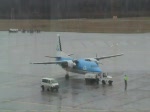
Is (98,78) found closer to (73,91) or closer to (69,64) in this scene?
(69,64)

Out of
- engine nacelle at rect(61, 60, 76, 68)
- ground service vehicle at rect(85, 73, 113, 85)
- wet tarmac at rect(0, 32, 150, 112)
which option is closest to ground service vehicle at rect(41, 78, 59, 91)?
wet tarmac at rect(0, 32, 150, 112)

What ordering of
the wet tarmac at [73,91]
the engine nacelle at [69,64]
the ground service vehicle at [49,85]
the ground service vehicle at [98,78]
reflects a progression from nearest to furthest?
the wet tarmac at [73,91]
the ground service vehicle at [49,85]
the ground service vehicle at [98,78]
the engine nacelle at [69,64]

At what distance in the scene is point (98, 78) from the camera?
93.4 ft

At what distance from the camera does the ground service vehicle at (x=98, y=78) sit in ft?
92.0

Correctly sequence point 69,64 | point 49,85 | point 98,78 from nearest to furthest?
point 49,85 < point 98,78 < point 69,64

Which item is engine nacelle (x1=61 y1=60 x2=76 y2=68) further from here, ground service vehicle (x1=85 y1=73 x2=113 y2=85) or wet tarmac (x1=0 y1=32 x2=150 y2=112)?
ground service vehicle (x1=85 y1=73 x2=113 y2=85)

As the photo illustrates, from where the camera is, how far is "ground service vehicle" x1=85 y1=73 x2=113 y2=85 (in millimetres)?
28031

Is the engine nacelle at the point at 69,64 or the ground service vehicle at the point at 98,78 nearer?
the ground service vehicle at the point at 98,78

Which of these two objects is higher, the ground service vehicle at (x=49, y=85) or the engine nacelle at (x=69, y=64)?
the engine nacelle at (x=69, y=64)

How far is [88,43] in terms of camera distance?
65.1m

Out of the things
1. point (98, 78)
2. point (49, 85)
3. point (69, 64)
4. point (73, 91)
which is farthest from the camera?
point (69, 64)

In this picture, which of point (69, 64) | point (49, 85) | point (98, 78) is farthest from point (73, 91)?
point (69, 64)

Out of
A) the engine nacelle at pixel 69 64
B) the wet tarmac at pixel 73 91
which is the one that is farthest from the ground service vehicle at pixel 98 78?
the engine nacelle at pixel 69 64

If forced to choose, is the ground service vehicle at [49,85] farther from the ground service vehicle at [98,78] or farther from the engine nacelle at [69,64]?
the engine nacelle at [69,64]
